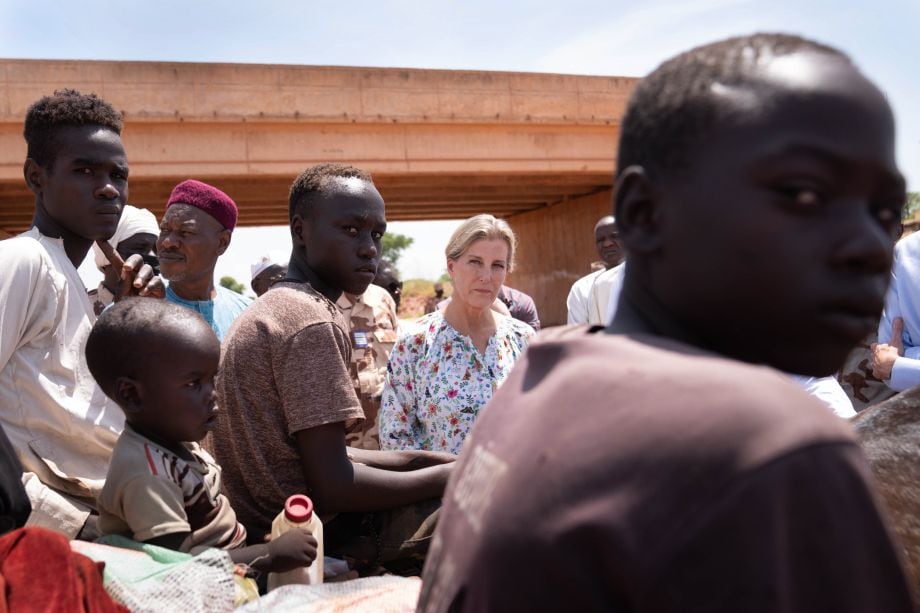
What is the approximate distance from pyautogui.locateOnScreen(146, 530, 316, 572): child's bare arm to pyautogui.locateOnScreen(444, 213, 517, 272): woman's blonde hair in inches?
94.6

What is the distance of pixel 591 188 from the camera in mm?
16203

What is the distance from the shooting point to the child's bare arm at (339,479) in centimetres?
237

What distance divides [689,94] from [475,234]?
136 inches

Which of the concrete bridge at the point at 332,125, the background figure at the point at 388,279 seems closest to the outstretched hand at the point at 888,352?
the background figure at the point at 388,279

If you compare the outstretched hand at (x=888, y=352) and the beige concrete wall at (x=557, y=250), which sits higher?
the outstretched hand at (x=888, y=352)

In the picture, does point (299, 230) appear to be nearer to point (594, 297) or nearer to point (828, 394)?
point (828, 394)

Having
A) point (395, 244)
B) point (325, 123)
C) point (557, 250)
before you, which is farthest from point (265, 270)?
point (395, 244)

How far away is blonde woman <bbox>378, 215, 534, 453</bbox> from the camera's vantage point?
391 cm

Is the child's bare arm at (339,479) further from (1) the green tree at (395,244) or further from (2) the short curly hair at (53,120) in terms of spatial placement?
(1) the green tree at (395,244)

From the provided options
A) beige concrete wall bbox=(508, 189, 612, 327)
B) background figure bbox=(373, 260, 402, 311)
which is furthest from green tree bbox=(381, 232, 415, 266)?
background figure bbox=(373, 260, 402, 311)

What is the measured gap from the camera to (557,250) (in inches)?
683

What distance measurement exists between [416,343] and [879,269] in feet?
10.9

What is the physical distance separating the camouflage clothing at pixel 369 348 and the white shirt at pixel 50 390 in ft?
5.08

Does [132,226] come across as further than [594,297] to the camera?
No
